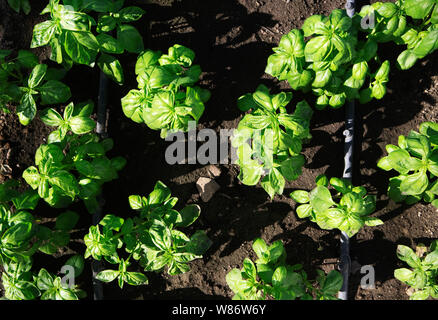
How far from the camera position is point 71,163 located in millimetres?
2193

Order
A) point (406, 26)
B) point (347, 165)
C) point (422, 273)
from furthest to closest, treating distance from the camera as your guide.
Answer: point (347, 165), point (406, 26), point (422, 273)

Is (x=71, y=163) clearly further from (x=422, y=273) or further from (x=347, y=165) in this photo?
(x=422, y=273)

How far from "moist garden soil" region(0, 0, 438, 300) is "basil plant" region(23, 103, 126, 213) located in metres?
0.30

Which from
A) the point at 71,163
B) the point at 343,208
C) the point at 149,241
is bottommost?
the point at 149,241

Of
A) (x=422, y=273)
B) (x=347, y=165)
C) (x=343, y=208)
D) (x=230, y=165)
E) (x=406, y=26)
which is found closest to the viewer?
(x=343, y=208)

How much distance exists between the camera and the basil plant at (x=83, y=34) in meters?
1.96

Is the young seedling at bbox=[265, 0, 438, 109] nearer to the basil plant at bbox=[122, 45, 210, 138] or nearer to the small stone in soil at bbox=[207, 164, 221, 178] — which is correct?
the basil plant at bbox=[122, 45, 210, 138]

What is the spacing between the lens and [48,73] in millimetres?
2410

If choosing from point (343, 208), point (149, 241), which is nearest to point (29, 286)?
point (149, 241)

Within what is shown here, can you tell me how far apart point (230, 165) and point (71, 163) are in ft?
3.27

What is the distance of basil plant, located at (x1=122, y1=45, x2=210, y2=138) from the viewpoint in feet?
6.63

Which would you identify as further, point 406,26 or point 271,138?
point 406,26

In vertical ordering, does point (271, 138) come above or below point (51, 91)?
below
